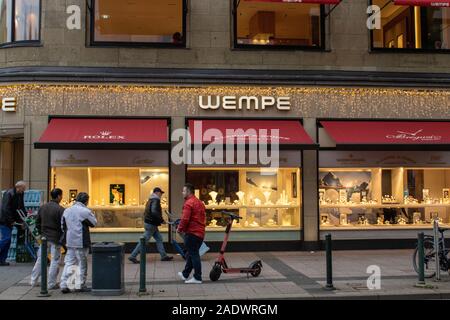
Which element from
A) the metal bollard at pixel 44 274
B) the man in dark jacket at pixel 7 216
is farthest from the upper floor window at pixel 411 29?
A: the metal bollard at pixel 44 274

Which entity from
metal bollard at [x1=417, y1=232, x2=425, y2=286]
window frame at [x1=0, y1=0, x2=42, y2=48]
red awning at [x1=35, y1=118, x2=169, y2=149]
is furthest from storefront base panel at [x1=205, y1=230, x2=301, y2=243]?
window frame at [x1=0, y1=0, x2=42, y2=48]

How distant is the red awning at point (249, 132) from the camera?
571 inches

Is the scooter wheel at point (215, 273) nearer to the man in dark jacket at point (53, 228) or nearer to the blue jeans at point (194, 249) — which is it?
the blue jeans at point (194, 249)

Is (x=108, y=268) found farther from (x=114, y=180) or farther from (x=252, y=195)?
(x=252, y=195)

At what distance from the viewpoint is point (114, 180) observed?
15.1 m

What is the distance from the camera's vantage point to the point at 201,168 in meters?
15.2

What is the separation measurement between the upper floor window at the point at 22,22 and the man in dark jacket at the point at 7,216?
15.3 feet

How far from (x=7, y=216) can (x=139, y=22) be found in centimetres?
647

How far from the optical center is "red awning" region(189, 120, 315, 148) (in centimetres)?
1449

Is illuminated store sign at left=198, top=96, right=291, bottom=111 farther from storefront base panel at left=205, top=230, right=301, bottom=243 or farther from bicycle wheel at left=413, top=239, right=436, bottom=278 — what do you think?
bicycle wheel at left=413, top=239, right=436, bottom=278

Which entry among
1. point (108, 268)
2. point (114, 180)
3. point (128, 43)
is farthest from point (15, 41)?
point (108, 268)
